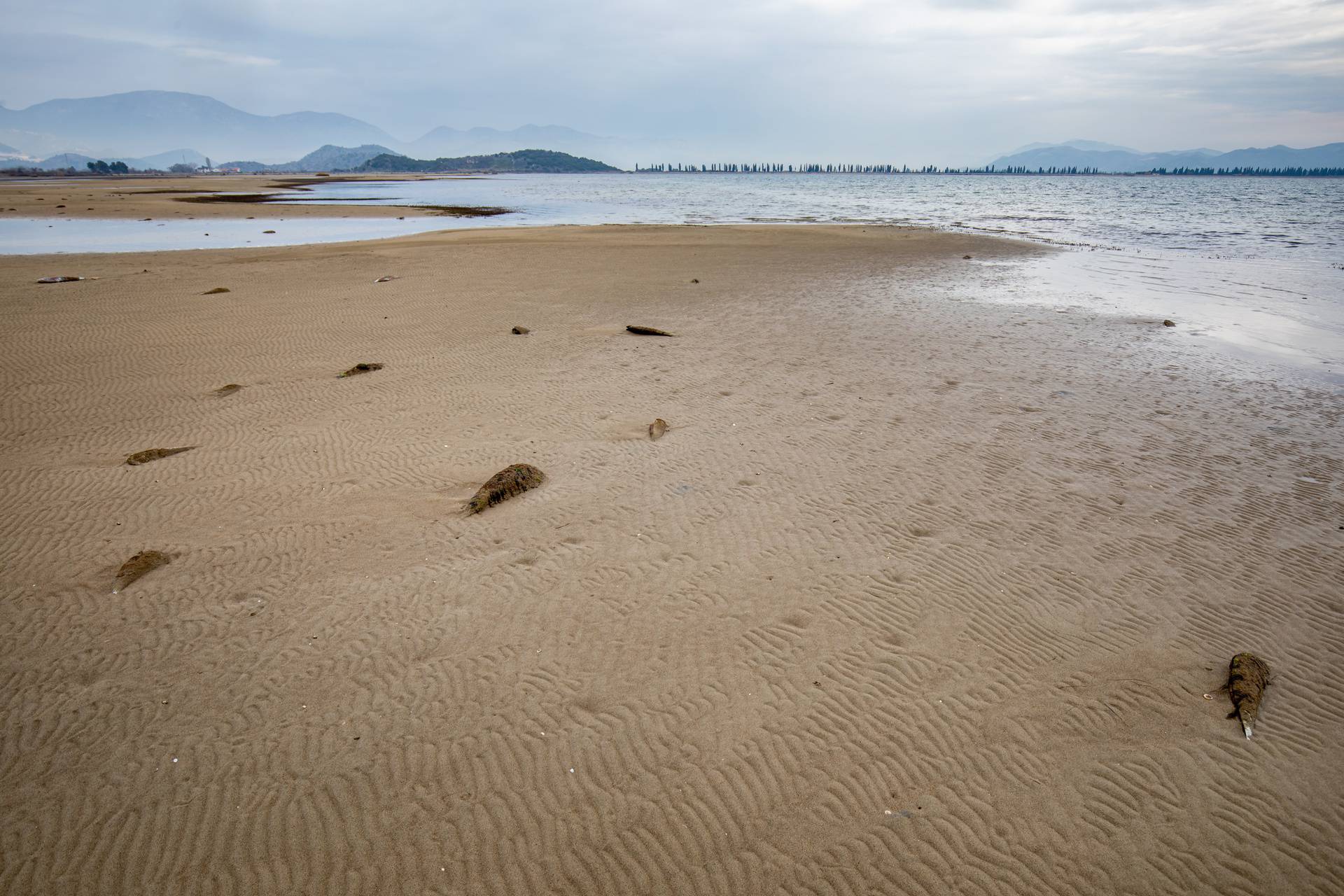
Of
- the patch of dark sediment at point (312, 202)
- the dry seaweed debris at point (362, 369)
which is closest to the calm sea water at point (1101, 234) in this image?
the patch of dark sediment at point (312, 202)

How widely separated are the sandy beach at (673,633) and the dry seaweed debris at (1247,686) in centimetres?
9

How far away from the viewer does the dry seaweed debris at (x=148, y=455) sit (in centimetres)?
876

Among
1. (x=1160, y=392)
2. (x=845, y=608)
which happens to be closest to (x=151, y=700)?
(x=845, y=608)

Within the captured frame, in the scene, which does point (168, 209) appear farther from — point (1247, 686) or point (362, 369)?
point (1247, 686)

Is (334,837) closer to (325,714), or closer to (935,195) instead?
(325,714)

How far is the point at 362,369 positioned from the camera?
42.5 feet

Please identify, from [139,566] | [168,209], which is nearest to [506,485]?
[139,566]

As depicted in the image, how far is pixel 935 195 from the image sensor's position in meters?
98.7

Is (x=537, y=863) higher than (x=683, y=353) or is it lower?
lower

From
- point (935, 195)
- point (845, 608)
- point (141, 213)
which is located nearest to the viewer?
point (845, 608)

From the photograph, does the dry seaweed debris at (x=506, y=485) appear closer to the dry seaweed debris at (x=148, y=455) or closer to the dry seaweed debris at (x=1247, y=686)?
the dry seaweed debris at (x=148, y=455)

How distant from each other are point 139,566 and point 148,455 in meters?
3.38

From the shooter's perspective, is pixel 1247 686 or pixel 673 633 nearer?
pixel 1247 686

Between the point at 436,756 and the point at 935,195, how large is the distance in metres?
111
